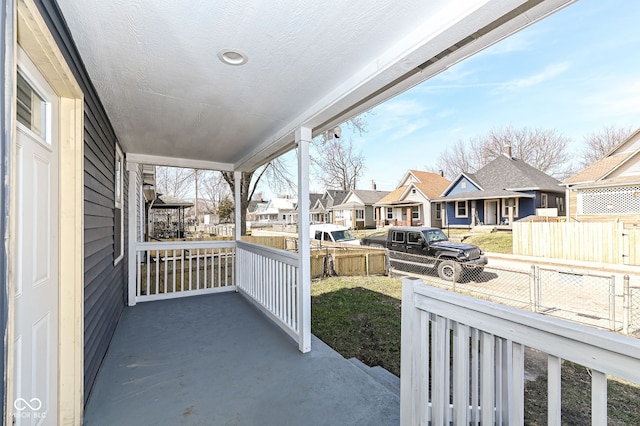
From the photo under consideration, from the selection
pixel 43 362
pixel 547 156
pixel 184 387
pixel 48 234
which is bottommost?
pixel 184 387

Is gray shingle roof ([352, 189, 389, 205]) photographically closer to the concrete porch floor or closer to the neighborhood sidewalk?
the neighborhood sidewalk

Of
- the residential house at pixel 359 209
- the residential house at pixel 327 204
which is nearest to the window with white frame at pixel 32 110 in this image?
the residential house at pixel 359 209

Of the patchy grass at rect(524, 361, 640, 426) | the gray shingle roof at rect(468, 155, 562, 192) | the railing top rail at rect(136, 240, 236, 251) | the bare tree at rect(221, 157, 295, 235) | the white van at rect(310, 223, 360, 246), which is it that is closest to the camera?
the patchy grass at rect(524, 361, 640, 426)

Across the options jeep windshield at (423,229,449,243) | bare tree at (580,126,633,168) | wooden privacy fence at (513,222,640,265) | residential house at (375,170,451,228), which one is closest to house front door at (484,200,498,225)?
residential house at (375,170,451,228)

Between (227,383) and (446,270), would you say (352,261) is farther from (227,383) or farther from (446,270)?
(227,383)

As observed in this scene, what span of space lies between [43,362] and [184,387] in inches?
41.3

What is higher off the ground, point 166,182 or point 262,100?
point 166,182

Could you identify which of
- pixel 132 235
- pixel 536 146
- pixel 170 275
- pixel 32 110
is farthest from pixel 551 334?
pixel 170 275

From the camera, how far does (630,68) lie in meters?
1.74

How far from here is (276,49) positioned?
1.76 meters

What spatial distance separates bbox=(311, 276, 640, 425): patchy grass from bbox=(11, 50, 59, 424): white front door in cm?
248

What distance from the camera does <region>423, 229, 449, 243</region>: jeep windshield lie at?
23.7 ft

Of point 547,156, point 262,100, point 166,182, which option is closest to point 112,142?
point 262,100

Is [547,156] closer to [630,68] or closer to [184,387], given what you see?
[630,68]
